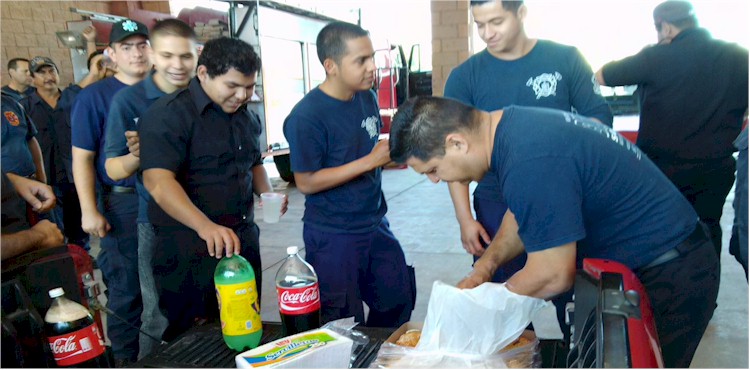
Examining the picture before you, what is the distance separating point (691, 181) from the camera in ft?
8.51

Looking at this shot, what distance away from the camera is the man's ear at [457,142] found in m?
1.29

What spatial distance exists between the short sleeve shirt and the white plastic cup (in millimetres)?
78

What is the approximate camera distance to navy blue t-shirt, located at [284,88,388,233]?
6.61 feet

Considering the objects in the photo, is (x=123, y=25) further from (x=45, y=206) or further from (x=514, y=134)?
(x=514, y=134)

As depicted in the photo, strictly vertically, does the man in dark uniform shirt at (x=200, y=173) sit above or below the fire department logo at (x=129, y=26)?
below

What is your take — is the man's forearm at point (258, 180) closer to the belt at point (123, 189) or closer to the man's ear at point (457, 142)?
the belt at point (123, 189)

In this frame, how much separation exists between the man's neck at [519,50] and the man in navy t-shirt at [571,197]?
700 mm

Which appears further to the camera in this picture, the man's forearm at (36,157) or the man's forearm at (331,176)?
the man's forearm at (36,157)

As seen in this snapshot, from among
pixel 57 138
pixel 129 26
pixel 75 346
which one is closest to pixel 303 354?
pixel 75 346

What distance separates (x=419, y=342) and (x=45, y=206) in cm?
175

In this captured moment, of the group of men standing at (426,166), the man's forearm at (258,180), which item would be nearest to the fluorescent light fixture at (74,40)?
the group of men standing at (426,166)

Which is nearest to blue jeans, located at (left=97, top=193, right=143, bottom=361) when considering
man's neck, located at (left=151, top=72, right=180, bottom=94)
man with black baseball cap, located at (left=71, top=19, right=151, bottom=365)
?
man with black baseball cap, located at (left=71, top=19, right=151, bottom=365)

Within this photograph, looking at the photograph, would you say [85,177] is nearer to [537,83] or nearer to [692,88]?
[537,83]

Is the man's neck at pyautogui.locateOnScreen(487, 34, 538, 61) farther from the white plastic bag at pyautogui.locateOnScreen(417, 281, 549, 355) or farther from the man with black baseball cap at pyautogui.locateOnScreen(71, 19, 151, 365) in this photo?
the man with black baseball cap at pyautogui.locateOnScreen(71, 19, 151, 365)
